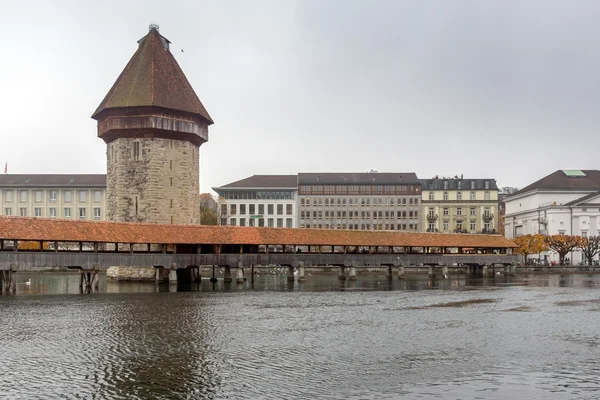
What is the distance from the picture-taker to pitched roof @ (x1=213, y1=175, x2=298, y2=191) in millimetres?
85750

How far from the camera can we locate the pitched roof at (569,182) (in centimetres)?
8025

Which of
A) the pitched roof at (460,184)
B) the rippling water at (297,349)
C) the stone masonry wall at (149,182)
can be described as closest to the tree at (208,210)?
the stone masonry wall at (149,182)

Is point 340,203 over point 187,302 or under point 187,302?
over

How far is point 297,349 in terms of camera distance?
16.8 meters

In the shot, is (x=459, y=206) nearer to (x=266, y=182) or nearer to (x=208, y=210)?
(x=266, y=182)

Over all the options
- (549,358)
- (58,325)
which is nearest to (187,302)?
(58,325)

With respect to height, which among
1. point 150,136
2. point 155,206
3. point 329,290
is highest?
point 150,136

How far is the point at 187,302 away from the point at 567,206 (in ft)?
201

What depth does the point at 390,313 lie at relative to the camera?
2517 cm

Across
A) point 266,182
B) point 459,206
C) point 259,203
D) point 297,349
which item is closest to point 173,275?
point 297,349

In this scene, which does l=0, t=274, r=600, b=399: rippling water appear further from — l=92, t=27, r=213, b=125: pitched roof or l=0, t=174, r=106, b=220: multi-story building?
l=0, t=174, r=106, b=220: multi-story building

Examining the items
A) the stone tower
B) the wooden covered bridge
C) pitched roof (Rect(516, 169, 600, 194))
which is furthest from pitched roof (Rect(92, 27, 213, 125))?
pitched roof (Rect(516, 169, 600, 194))

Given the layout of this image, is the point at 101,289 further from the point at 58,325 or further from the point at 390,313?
the point at 390,313

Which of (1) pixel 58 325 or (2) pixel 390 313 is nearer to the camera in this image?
(1) pixel 58 325
